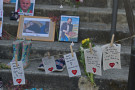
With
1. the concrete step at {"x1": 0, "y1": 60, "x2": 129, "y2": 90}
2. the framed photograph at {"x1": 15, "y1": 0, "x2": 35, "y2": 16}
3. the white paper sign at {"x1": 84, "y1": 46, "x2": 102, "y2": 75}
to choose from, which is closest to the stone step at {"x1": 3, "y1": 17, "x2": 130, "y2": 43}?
the framed photograph at {"x1": 15, "y1": 0, "x2": 35, "y2": 16}

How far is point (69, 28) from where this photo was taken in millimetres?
4645

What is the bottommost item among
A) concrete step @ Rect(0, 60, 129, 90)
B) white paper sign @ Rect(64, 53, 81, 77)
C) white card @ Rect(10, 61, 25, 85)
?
concrete step @ Rect(0, 60, 129, 90)

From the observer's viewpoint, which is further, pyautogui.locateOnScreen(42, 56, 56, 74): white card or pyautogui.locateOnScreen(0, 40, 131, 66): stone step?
pyautogui.locateOnScreen(0, 40, 131, 66): stone step

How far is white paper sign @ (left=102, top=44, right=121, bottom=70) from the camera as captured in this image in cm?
297

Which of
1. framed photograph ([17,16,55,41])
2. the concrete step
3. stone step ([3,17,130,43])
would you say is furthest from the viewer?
framed photograph ([17,16,55,41])

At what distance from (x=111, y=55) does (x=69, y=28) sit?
1.74 meters

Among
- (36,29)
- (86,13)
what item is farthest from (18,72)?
(86,13)

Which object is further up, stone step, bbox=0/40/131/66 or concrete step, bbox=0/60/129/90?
stone step, bbox=0/40/131/66

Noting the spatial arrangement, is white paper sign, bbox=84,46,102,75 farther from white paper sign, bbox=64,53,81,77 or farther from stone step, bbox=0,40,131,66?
stone step, bbox=0,40,131,66

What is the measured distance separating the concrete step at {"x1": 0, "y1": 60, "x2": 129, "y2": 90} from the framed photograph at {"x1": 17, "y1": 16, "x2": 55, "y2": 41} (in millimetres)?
914

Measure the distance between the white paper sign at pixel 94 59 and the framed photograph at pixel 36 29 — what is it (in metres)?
1.61

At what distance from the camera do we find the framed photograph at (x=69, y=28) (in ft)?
15.0

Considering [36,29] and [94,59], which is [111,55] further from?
[36,29]

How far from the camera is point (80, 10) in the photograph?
15.9 feet
